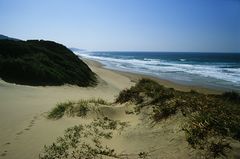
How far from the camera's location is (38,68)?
17375 millimetres

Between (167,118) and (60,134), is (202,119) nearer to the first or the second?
(167,118)

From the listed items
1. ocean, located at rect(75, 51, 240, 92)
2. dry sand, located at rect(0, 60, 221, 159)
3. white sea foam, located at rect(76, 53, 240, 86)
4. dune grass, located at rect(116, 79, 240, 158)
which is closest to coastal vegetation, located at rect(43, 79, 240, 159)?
dune grass, located at rect(116, 79, 240, 158)

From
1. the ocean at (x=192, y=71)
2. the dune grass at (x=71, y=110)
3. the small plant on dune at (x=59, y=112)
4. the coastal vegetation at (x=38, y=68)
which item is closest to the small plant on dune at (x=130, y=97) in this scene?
the dune grass at (x=71, y=110)

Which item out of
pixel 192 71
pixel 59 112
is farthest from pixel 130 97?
pixel 192 71

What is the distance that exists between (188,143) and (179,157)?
35 centimetres

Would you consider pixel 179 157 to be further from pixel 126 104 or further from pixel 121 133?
pixel 126 104

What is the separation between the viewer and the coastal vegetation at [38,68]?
16.7 meters

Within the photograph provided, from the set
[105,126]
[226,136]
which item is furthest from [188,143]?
[105,126]

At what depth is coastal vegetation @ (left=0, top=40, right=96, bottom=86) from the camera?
1670cm

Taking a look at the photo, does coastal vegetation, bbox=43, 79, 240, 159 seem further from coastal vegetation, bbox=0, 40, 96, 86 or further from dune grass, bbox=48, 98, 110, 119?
coastal vegetation, bbox=0, 40, 96, 86

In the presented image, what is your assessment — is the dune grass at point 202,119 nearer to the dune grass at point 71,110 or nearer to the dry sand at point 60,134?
the dry sand at point 60,134

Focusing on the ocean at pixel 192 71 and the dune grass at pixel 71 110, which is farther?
the ocean at pixel 192 71

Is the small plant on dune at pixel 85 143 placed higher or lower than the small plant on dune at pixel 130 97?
lower

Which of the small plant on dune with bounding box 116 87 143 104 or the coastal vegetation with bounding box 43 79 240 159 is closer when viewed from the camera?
the coastal vegetation with bounding box 43 79 240 159
